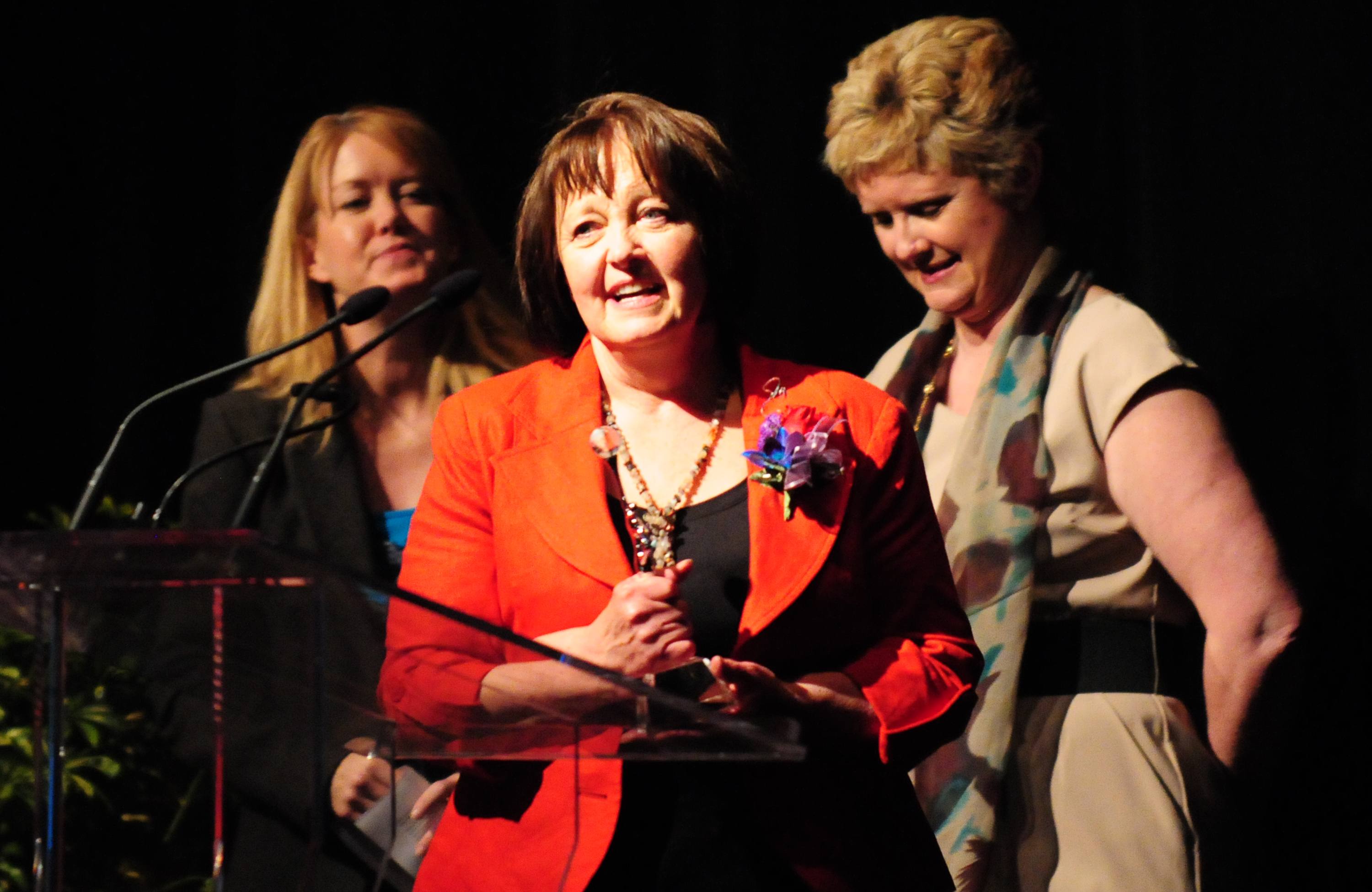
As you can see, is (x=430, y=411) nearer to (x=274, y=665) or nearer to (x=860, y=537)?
(x=860, y=537)

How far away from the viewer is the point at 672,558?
1.75m

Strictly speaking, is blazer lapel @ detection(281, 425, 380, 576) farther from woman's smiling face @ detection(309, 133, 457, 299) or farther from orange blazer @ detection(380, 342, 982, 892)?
orange blazer @ detection(380, 342, 982, 892)

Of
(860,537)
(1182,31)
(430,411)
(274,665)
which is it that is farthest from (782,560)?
(1182,31)

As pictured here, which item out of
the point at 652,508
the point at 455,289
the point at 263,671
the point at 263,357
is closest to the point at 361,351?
the point at 263,357

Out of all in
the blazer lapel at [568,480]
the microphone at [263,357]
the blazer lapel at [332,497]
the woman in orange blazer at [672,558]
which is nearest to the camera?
the microphone at [263,357]

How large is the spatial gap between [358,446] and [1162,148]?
1.51 meters

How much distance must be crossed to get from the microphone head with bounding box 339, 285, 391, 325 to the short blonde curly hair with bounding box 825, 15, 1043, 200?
1201mm

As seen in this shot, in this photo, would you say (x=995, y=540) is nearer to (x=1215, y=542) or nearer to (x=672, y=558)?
(x=1215, y=542)

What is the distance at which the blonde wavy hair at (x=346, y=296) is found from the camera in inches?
102

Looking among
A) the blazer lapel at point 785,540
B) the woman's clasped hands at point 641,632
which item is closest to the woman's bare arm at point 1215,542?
the blazer lapel at point 785,540

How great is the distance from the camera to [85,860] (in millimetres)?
1297

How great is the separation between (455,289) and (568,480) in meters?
0.27

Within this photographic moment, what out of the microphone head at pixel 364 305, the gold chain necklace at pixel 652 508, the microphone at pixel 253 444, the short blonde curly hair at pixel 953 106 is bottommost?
the gold chain necklace at pixel 652 508

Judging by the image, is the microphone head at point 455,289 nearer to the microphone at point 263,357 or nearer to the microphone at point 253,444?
the microphone at point 263,357
